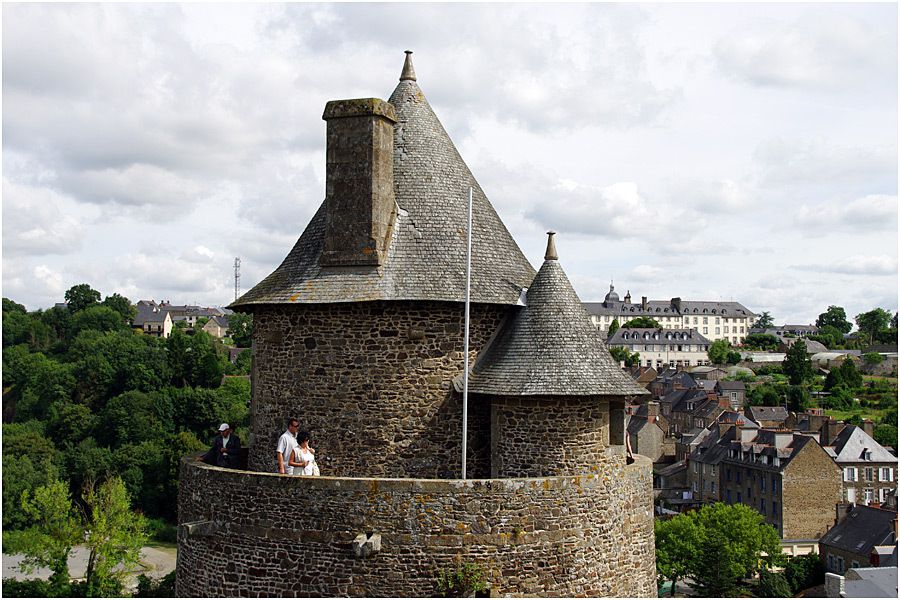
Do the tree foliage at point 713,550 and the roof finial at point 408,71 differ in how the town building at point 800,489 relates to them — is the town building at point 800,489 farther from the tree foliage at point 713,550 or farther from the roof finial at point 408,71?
the roof finial at point 408,71

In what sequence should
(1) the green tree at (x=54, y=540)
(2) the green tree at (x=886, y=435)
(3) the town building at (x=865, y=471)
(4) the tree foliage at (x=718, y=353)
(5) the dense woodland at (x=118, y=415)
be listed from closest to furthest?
(1) the green tree at (x=54, y=540) → (3) the town building at (x=865, y=471) → (5) the dense woodland at (x=118, y=415) → (2) the green tree at (x=886, y=435) → (4) the tree foliage at (x=718, y=353)

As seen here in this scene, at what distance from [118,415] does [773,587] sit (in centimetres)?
5191

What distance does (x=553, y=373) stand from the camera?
13.0 meters

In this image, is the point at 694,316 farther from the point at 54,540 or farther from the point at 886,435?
the point at 54,540

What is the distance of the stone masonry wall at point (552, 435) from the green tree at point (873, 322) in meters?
157

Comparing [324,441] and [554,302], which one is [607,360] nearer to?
[554,302]

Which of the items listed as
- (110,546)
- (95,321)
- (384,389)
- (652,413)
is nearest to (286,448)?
(384,389)

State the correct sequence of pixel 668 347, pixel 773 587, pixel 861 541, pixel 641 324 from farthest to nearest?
pixel 641 324, pixel 668 347, pixel 861 541, pixel 773 587

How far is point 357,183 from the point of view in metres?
13.8

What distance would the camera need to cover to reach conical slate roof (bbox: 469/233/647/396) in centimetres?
1295

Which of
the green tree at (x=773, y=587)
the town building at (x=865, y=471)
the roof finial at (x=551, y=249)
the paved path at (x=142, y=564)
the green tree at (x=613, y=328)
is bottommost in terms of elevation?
the paved path at (x=142, y=564)

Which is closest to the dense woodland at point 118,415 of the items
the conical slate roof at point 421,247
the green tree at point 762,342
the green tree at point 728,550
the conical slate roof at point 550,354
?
the green tree at point 728,550

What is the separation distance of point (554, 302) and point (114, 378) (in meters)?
80.1

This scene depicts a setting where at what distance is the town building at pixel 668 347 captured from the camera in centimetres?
16225
